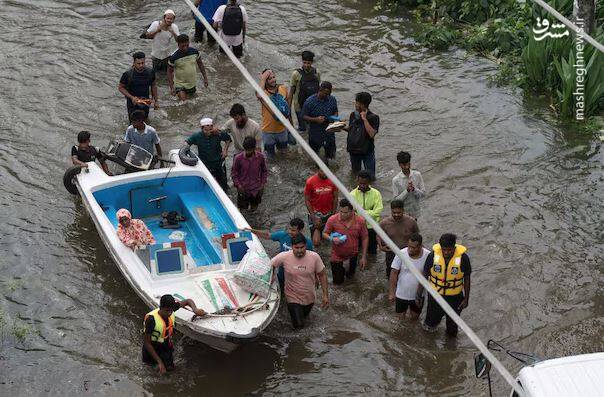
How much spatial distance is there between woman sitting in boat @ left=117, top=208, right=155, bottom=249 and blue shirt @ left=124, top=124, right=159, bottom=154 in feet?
7.33

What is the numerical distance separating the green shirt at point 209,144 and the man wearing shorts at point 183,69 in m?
2.88

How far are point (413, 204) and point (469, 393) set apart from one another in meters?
2.60

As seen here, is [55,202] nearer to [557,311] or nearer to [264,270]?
[264,270]

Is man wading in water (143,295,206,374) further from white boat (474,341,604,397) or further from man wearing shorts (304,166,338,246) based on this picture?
white boat (474,341,604,397)

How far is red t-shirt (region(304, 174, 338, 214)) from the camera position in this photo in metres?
11.6

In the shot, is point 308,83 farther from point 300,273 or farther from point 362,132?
point 300,273

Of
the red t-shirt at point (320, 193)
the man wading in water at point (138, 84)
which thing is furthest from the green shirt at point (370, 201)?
the man wading in water at point (138, 84)

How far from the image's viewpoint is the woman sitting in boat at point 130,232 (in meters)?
11.1

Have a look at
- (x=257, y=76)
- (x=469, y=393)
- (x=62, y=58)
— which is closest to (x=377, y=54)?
(x=257, y=76)

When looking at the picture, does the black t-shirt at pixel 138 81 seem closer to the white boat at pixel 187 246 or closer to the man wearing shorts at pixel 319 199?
the white boat at pixel 187 246

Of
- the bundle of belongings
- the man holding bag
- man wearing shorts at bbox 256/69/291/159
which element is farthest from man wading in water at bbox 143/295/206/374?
man wearing shorts at bbox 256/69/291/159

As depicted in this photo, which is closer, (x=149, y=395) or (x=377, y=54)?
(x=149, y=395)

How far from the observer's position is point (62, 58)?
59.1 feet

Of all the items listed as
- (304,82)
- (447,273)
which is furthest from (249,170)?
(447,273)
